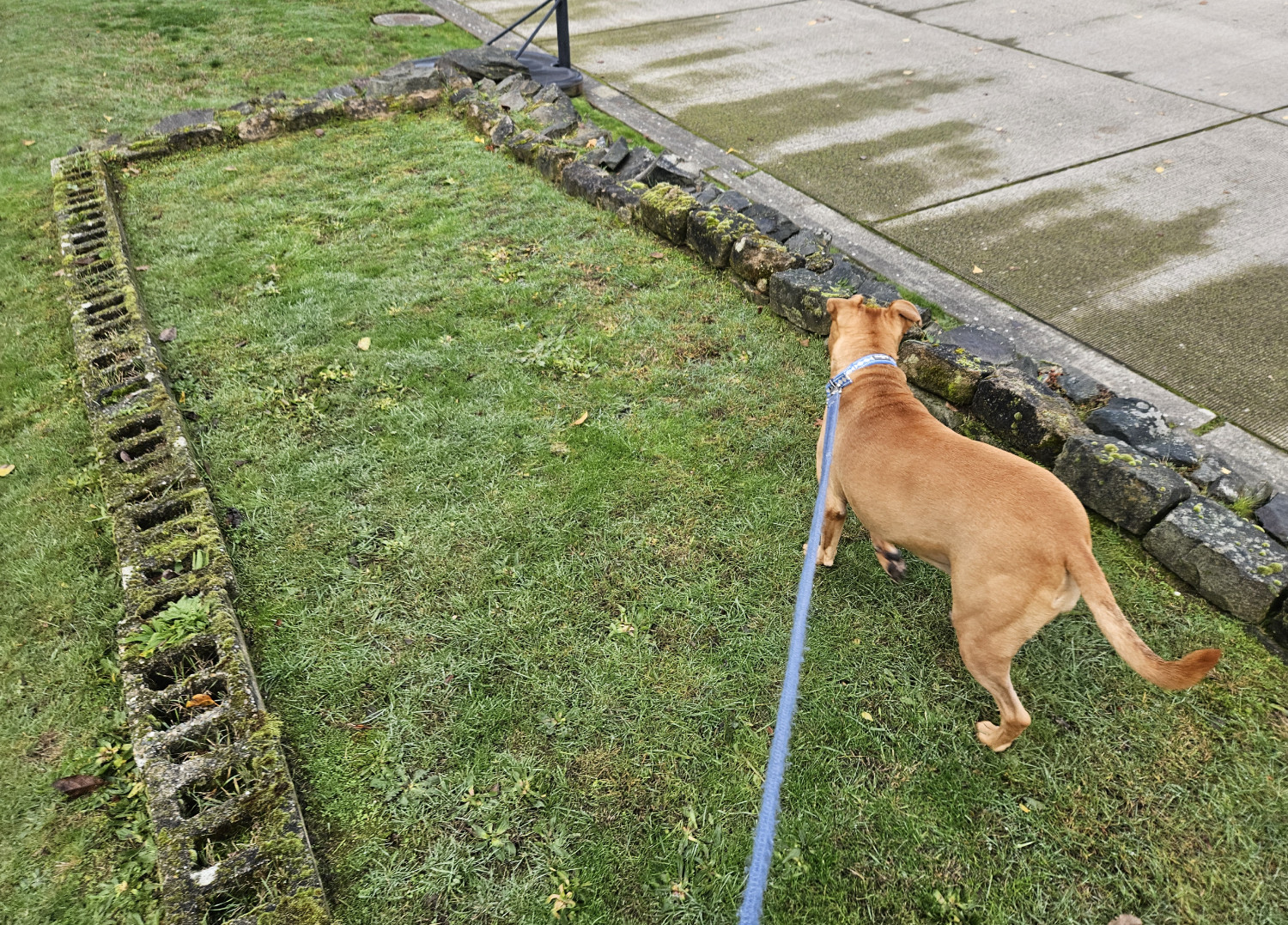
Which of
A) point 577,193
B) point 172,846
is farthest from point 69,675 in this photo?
point 577,193

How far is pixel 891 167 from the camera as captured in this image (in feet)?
20.7

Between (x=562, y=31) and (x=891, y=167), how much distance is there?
4095 mm

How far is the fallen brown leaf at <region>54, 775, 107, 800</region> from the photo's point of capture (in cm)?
253

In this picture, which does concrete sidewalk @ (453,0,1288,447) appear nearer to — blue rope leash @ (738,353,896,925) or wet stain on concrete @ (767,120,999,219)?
wet stain on concrete @ (767,120,999,219)

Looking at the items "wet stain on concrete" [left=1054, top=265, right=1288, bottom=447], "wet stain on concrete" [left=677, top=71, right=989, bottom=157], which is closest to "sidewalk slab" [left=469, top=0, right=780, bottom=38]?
"wet stain on concrete" [left=677, top=71, right=989, bottom=157]

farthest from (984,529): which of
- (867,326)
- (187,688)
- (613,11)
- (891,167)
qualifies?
(613,11)

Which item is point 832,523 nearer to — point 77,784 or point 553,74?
point 77,784

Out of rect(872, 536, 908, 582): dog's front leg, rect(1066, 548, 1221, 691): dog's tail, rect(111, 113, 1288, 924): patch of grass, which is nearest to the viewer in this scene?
rect(1066, 548, 1221, 691): dog's tail

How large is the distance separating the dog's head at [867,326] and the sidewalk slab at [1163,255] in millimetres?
1820

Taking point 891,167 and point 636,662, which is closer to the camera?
point 636,662

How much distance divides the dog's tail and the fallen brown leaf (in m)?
3.33

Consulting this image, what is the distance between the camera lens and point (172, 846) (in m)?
2.22

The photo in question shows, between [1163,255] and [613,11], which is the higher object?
[613,11]

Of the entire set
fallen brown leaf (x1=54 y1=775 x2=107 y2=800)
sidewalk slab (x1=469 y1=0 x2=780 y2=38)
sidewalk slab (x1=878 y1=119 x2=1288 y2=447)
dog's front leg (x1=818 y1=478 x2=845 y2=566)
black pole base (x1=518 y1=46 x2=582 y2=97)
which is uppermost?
sidewalk slab (x1=469 y1=0 x2=780 y2=38)
